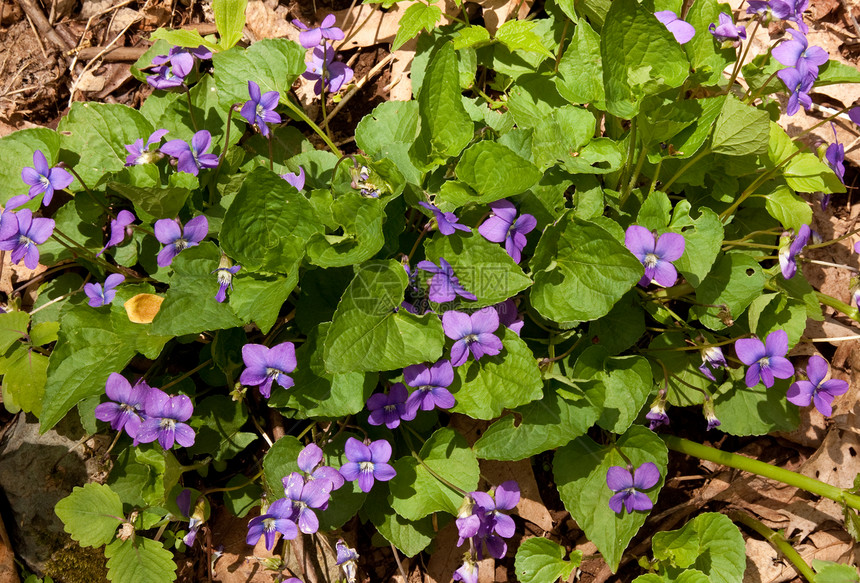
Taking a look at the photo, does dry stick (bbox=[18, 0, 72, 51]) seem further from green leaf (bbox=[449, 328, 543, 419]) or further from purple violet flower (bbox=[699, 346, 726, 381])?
purple violet flower (bbox=[699, 346, 726, 381])

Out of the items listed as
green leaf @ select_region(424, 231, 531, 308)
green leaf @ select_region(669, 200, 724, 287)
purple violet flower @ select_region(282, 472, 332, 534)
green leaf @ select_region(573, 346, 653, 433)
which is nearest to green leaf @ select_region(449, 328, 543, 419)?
green leaf @ select_region(424, 231, 531, 308)

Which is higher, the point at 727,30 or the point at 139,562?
the point at 727,30

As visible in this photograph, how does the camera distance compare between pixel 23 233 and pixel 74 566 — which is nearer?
pixel 23 233

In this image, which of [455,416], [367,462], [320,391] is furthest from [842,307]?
[320,391]

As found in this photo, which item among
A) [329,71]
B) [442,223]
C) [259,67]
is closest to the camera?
[442,223]

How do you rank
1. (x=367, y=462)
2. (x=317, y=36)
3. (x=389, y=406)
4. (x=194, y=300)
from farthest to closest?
(x=317, y=36) < (x=389, y=406) < (x=367, y=462) < (x=194, y=300)

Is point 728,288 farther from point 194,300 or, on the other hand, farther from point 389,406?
point 194,300

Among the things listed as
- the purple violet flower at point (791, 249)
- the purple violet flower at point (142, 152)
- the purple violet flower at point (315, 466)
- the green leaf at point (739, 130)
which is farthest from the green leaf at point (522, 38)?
the purple violet flower at point (315, 466)
